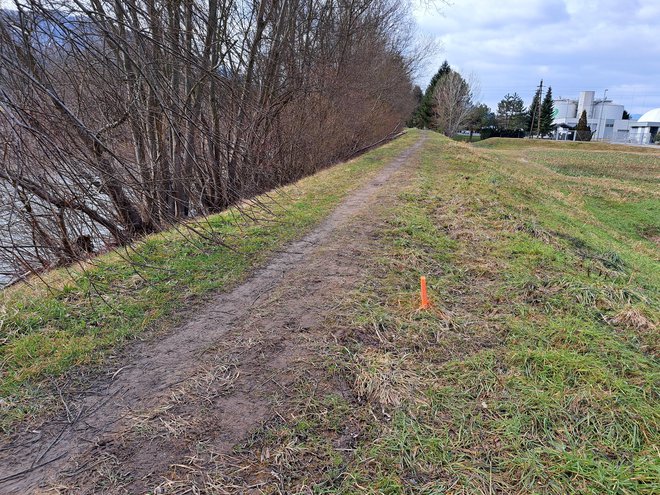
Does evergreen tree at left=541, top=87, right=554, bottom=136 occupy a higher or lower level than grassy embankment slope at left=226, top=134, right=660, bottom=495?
higher

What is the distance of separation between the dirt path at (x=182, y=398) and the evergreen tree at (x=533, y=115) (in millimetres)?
70007

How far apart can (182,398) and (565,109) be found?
95.9 m

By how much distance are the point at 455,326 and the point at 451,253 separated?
1875mm

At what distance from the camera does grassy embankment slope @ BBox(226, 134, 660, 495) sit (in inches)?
78.3

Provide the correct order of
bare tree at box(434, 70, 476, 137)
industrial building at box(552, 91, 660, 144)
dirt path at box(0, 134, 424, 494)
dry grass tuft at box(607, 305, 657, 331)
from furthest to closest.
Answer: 1. industrial building at box(552, 91, 660, 144)
2. bare tree at box(434, 70, 476, 137)
3. dry grass tuft at box(607, 305, 657, 331)
4. dirt path at box(0, 134, 424, 494)

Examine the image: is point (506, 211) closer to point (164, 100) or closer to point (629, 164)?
point (164, 100)

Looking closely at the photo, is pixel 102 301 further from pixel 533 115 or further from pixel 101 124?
pixel 533 115

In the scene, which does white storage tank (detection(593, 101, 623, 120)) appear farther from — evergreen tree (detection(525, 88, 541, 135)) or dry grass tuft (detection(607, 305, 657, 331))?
dry grass tuft (detection(607, 305, 657, 331))

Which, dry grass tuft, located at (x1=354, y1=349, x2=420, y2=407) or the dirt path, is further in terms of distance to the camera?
dry grass tuft, located at (x1=354, y1=349, x2=420, y2=407)

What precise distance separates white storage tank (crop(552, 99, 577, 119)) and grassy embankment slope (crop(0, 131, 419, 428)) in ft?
296

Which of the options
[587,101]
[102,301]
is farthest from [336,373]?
[587,101]

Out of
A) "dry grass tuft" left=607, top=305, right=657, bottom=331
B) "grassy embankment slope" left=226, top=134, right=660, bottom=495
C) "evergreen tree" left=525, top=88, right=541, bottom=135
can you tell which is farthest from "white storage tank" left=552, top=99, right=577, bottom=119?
"dry grass tuft" left=607, top=305, right=657, bottom=331

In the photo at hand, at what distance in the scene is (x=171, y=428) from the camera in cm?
220

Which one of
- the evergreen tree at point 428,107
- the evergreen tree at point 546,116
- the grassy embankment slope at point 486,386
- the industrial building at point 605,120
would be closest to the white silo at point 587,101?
the industrial building at point 605,120
